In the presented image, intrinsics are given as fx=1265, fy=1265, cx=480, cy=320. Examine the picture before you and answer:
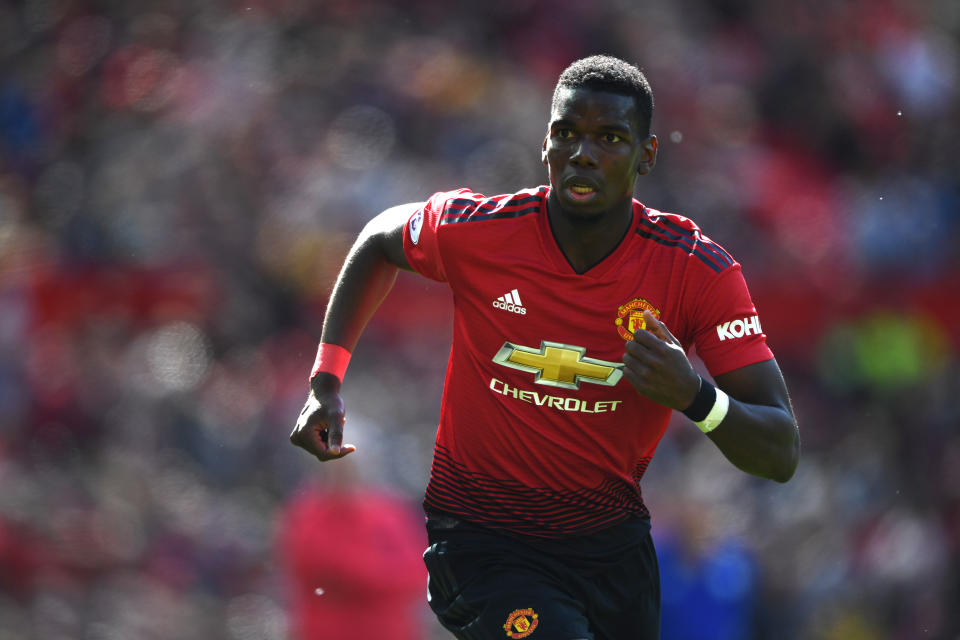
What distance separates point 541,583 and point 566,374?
708 millimetres

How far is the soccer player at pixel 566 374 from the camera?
417 centimetres

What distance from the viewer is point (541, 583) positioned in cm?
425

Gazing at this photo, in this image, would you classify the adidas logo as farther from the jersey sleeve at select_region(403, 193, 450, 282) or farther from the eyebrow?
the eyebrow

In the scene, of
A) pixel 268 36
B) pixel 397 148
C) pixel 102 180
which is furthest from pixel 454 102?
pixel 102 180

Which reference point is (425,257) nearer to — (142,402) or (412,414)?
(412,414)

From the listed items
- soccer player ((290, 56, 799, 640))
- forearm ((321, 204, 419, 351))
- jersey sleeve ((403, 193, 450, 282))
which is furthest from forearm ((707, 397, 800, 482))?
forearm ((321, 204, 419, 351))

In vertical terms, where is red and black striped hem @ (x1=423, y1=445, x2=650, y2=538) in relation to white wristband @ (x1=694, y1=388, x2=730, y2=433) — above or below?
below

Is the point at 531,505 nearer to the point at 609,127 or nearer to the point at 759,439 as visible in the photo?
the point at 759,439

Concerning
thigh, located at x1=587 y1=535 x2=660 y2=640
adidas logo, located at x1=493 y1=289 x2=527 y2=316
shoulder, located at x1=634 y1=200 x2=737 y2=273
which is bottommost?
thigh, located at x1=587 y1=535 x2=660 y2=640

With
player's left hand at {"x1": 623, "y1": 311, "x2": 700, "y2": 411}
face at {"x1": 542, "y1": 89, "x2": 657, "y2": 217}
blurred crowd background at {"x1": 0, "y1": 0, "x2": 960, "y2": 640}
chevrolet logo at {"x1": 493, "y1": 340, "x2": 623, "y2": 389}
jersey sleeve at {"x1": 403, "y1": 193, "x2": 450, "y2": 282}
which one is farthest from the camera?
blurred crowd background at {"x1": 0, "y1": 0, "x2": 960, "y2": 640}

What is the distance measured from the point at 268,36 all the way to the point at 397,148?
235 cm

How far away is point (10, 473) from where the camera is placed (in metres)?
9.95

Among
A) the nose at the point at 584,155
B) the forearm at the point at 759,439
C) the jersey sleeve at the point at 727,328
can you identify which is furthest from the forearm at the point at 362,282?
the forearm at the point at 759,439

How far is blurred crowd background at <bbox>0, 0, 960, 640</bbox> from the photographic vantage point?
8.30m
